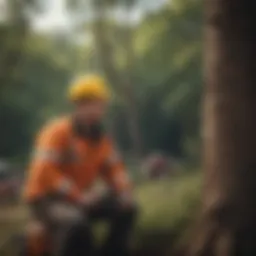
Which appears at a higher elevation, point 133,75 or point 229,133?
point 133,75

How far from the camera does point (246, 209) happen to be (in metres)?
1.79

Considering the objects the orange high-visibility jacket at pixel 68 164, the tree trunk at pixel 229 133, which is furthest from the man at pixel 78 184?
the tree trunk at pixel 229 133

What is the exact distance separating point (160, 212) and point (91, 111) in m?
0.28

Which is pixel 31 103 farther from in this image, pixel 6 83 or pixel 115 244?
pixel 115 244

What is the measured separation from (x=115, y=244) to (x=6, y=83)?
44 cm

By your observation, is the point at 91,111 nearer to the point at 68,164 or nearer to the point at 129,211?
the point at 68,164

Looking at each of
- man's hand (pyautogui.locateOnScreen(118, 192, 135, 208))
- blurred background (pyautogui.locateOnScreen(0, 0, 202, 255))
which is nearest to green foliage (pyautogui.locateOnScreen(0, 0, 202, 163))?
blurred background (pyautogui.locateOnScreen(0, 0, 202, 255))

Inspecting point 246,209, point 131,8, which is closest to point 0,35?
point 131,8

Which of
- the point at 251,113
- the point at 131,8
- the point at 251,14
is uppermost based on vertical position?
the point at 131,8

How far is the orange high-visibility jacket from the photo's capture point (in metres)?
1.79

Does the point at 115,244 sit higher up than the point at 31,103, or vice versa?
the point at 31,103

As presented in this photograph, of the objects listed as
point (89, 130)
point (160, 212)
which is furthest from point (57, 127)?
point (160, 212)

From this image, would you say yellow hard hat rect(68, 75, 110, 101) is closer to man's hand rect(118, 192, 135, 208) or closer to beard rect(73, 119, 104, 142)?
beard rect(73, 119, 104, 142)

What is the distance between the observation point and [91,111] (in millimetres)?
1810
